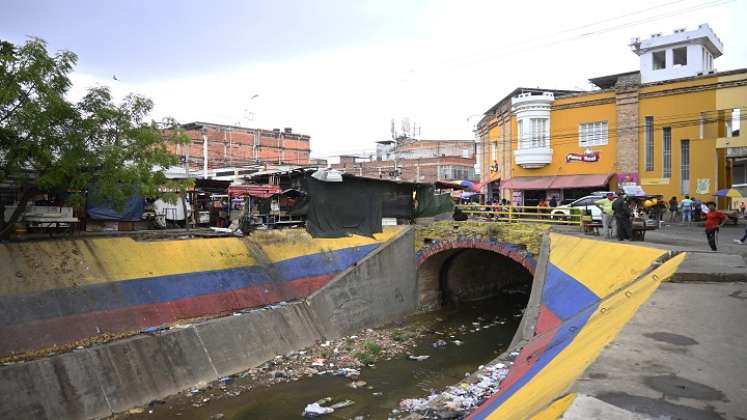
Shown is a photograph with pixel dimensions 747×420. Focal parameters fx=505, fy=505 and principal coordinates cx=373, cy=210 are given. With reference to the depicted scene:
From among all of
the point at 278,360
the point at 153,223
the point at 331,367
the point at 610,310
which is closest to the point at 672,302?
the point at 610,310

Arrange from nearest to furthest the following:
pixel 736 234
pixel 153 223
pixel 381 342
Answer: pixel 381 342 → pixel 153 223 → pixel 736 234

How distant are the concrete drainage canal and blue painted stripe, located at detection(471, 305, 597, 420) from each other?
12.1 feet

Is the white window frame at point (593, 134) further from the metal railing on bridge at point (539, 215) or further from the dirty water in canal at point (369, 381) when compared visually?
the dirty water in canal at point (369, 381)

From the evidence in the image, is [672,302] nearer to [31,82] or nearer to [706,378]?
[706,378]

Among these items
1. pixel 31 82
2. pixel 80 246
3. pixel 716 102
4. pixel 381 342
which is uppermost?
pixel 716 102

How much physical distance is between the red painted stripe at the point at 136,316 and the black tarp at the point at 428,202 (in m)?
8.31

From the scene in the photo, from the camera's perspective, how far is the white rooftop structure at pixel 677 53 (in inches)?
1329

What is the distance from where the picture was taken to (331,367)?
14.1 meters

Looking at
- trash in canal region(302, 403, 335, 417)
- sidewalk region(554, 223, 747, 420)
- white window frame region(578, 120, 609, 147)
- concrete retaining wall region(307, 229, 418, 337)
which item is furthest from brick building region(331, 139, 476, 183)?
sidewalk region(554, 223, 747, 420)

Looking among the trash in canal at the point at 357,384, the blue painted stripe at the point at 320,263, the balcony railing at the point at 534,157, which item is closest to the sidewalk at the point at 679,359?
the trash in canal at the point at 357,384

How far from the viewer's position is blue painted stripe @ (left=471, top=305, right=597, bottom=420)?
23.6 feet

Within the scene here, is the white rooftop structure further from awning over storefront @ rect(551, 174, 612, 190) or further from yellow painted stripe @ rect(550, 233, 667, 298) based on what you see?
yellow painted stripe @ rect(550, 233, 667, 298)

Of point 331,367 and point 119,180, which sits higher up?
point 119,180

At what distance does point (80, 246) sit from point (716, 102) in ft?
96.7
